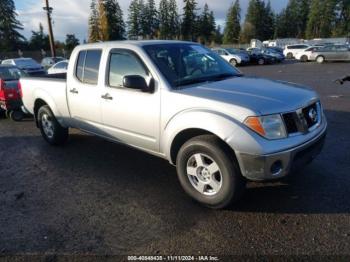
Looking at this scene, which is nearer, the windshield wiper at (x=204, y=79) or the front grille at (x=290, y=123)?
the front grille at (x=290, y=123)

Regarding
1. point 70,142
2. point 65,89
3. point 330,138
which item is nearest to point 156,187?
point 65,89

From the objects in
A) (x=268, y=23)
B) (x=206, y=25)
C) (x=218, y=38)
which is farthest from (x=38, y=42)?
(x=268, y=23)

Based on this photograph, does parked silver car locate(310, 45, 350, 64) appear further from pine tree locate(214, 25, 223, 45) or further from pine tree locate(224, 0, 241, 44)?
pine tree locate(214, 25, 223, 45)

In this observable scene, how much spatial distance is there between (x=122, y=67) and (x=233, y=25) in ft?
334

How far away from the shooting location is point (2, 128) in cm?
860

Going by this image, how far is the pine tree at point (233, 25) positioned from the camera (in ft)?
326

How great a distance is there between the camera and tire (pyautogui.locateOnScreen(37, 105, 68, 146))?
6382 millimetres

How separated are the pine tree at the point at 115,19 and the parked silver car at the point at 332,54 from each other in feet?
166

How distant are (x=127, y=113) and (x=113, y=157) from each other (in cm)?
152

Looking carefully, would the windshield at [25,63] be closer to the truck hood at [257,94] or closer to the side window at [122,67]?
the side window at [122,67]

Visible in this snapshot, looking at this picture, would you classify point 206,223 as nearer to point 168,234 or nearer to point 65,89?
point 168,234

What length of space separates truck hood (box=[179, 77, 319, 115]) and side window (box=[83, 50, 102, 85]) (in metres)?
1.67

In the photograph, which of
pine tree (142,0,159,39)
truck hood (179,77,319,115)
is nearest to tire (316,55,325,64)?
truck hood (179,77,319,115)

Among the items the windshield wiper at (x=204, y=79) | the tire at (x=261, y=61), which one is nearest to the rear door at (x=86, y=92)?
the windshield wiper at (x=204, y=79)
